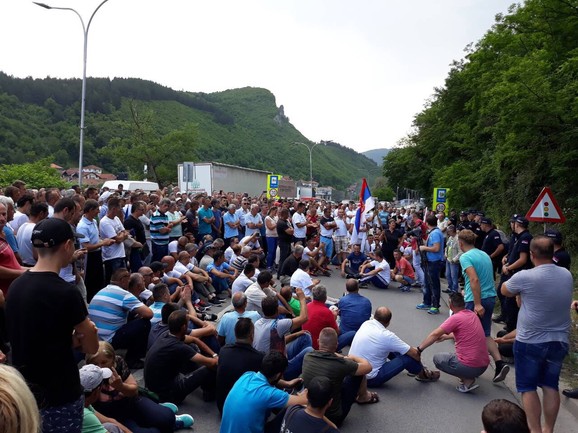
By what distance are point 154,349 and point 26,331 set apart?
107 inches

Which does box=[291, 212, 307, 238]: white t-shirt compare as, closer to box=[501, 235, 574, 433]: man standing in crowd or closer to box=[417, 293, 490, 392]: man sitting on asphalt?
box=[417, 293, 490, 392]: man sitting on asphalt

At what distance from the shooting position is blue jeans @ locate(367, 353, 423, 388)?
6.25m

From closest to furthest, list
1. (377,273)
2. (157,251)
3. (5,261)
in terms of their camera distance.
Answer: (5,261)
(157,251)
(377,273)

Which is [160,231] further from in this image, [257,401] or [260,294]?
[257,401]

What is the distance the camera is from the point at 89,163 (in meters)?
79.1

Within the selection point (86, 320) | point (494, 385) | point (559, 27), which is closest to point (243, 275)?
point (494, 385)

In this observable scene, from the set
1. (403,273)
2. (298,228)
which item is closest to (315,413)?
(403,273)

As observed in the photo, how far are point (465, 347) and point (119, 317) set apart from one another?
14.7 feet

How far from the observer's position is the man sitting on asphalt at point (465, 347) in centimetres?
630

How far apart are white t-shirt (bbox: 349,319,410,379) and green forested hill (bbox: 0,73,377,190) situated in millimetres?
45310

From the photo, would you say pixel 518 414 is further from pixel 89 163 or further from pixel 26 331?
pixel 89 163

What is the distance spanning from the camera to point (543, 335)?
4.74 metres

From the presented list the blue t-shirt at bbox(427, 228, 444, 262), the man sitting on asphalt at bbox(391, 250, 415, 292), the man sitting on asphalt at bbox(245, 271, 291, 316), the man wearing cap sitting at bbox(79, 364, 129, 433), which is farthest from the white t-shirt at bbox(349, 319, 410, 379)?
the man sitting on asphalt at bbox(391, 250, 415, 292)

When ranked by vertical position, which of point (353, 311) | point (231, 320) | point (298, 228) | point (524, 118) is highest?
point (524, 118)
